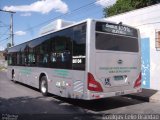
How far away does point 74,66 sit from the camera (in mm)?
10008

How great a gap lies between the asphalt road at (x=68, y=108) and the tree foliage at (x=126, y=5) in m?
21.0

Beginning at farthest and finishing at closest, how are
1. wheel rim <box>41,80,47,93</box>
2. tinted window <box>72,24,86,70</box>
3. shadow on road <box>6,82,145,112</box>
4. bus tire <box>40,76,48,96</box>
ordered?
wheel rim <box>41,80,47,93</box> → bus tire <box>40,76,48,96</box> → shadow on road <box>6,82,145,112</box> → tinted window <box>72,24,86,70</box>

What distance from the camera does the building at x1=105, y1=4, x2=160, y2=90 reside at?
14.3 m

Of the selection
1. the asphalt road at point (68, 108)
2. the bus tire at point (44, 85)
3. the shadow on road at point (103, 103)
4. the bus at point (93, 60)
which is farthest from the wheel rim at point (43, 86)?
the shadow on road at point (103, 103)

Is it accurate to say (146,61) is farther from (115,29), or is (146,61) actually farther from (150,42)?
(115,29)

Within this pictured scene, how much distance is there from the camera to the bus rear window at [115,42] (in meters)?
9.59

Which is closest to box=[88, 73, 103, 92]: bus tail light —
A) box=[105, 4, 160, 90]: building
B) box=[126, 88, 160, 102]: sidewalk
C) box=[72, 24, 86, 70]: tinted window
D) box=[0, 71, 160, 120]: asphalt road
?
box=[72, 24, 86, 70]: tinted window

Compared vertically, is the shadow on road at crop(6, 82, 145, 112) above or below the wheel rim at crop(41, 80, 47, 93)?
below

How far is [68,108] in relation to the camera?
403 inches

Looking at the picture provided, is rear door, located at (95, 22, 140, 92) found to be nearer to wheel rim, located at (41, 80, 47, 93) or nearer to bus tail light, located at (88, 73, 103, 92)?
bus tail light, located at (88, 73, 103, 92)

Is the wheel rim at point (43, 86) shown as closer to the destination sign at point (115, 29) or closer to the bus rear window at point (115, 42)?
the bus rear window at point (115, 42)

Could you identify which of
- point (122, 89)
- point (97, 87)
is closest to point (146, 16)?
point (122, 89)

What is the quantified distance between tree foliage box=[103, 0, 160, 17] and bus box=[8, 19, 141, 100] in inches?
835

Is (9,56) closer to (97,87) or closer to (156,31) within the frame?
(156,31)
